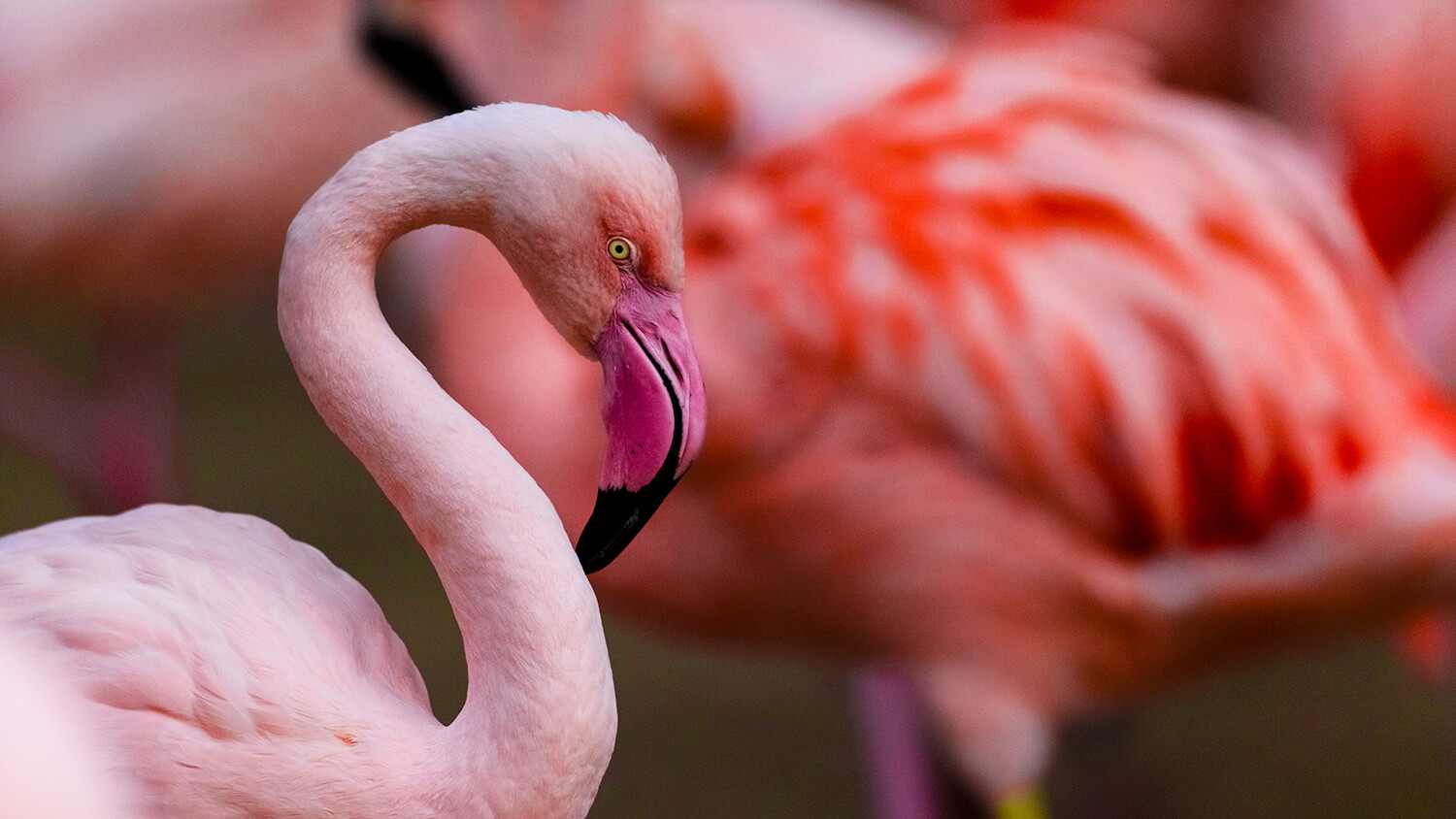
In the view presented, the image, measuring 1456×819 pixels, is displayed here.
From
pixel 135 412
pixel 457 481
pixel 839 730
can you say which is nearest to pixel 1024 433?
pixel 457 481

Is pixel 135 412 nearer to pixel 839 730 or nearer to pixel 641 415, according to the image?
pixel 839 730

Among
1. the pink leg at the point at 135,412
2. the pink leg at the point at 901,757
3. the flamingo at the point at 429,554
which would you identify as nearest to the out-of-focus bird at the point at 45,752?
the flamingo at the point at 429,554

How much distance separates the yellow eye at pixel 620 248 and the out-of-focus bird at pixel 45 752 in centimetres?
35

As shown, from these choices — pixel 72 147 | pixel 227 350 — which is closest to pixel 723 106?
pixel 72 147

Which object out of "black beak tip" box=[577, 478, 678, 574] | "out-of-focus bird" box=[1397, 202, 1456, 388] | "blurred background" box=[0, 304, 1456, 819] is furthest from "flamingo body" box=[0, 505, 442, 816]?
"out-of-focus bird" box=[1397, 202, 1456, 388]

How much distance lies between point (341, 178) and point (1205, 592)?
1207 mm

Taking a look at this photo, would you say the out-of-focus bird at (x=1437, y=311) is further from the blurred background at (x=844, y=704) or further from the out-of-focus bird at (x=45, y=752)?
the out-of-focus bird at (x=45, y=752)

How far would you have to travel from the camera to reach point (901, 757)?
208cm

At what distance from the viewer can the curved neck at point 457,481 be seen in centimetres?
74

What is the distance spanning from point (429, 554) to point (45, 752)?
197 millimetres

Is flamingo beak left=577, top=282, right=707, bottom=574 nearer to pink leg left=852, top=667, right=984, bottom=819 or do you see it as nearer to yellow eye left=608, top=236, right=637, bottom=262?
yellow eye left=608, top=236, right=637, bottom=262

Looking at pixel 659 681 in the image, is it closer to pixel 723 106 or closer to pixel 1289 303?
pixel 723 106

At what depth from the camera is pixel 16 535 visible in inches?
33.2

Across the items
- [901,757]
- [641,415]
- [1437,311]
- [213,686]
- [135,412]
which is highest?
[641,415]
